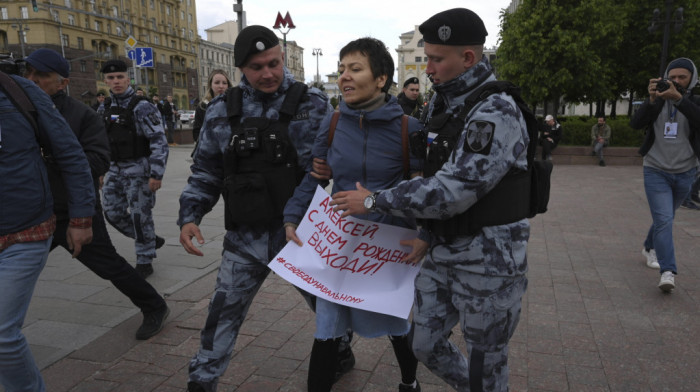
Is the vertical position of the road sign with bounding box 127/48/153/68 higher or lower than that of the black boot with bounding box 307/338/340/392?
higher

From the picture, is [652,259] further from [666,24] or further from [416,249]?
[666,24]

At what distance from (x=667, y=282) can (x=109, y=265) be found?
448 cm

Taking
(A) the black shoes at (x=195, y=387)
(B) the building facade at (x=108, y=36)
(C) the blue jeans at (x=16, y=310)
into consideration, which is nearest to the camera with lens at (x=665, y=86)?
(A) the black shoes at (x=195, y=387)

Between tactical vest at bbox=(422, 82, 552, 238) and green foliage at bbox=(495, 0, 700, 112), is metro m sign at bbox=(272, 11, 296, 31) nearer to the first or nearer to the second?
green foliage at bbox=(495, 0, 700, 112)

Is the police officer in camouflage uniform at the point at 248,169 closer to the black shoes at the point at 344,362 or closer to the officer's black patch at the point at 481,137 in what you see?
the black shoes at the point at 344,362

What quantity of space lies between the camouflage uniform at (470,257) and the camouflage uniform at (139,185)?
3.49 m

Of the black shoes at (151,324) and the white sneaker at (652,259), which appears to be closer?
the black shoes at (151,324)

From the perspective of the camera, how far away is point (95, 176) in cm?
374

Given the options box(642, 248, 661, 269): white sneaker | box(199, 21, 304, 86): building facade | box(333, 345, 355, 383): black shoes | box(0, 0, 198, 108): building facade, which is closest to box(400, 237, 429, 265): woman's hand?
box(333, 345, 355, 383): black shoes

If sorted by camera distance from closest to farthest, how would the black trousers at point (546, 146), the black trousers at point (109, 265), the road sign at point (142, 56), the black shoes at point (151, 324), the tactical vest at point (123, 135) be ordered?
the black trousers at point (109, 265) < the black shoes at point (151, 324) < the tactical vest at point (123, 135) < the black trousers at point (546, 146) < the road sign at point (142, 56)

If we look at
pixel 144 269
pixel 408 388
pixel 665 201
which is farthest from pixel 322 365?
pixel 665 201

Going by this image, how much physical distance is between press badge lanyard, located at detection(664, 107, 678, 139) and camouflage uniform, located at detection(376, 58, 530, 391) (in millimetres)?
3411

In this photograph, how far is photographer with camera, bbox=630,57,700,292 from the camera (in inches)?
181

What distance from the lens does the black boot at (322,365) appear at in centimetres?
238
